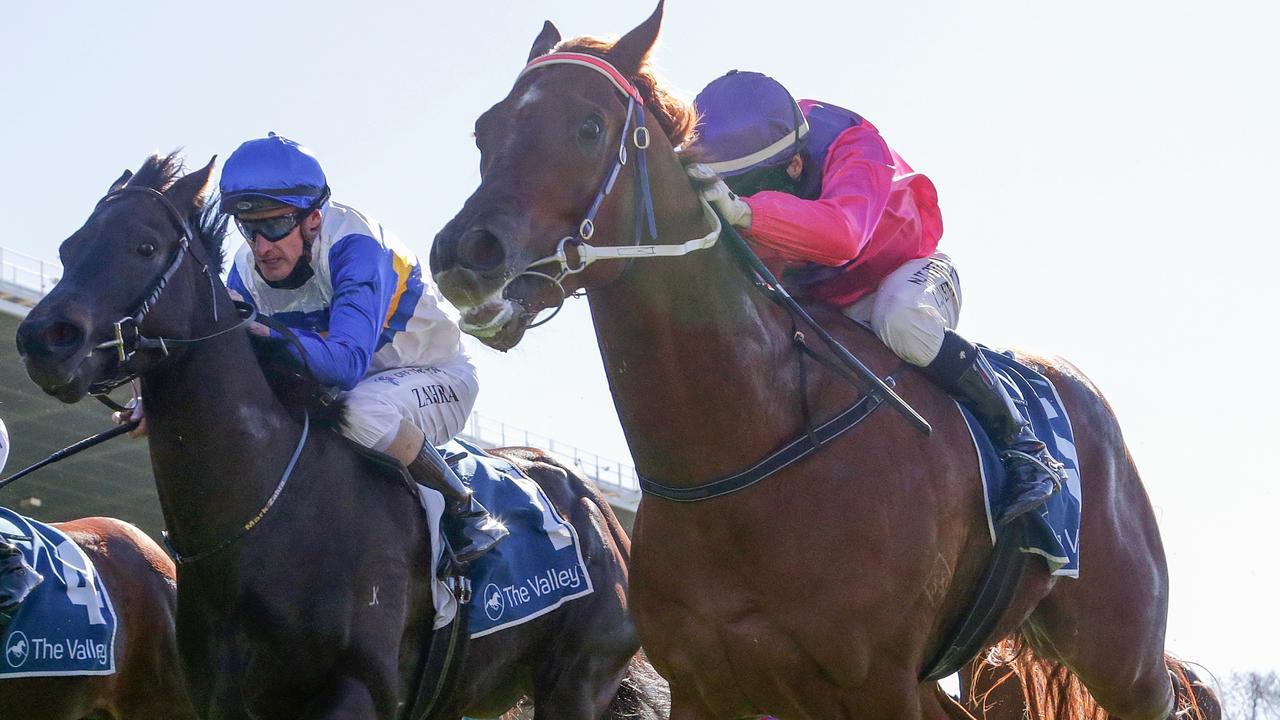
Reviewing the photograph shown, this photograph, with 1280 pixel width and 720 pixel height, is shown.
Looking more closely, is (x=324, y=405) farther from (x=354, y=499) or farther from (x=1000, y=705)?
(x=1000, y=705)

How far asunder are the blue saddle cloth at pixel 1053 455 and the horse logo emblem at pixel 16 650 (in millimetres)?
4694

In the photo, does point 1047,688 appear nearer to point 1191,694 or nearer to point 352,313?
point 1191,694

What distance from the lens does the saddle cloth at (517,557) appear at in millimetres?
6496

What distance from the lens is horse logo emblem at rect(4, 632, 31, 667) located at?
7.13 meters

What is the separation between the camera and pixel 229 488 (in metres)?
5.46

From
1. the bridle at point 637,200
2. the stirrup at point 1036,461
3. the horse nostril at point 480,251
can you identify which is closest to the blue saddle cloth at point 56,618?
the bridle at point 637,200

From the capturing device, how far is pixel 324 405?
586 centimetres

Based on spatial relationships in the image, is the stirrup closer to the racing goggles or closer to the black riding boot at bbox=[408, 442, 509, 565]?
the black riding boot at bbox=[408, 442, 509, 565]

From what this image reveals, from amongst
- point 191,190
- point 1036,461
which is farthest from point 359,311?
point 1036,461

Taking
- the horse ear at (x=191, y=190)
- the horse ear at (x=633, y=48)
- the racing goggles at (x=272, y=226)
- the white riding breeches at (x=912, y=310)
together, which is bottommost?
the white riding breeches at (x=912, y=310)

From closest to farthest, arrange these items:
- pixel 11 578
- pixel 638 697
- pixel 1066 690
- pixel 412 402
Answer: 1. pixel 412 402
2. pixel 1066 690
3. pixel 11 578
4. pixel 638 697

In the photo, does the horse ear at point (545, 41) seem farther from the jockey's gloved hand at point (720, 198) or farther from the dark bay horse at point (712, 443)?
the jockey's gloved hand at point (720, 198)

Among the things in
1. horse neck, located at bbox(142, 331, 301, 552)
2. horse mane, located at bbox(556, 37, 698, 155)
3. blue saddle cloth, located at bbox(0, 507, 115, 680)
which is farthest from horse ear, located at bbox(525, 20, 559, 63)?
blue saddle cloth, located at bbox(0, 507, 115, 680)

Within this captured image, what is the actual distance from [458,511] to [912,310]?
7.18 feet
